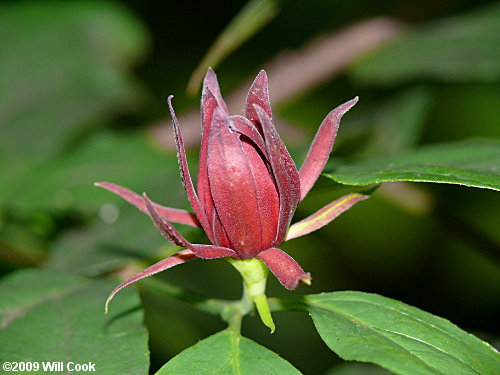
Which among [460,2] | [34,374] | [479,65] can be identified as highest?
[460,2]

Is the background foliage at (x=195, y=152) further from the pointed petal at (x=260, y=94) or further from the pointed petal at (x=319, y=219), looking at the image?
the pointed petal at (x=260, y=94)

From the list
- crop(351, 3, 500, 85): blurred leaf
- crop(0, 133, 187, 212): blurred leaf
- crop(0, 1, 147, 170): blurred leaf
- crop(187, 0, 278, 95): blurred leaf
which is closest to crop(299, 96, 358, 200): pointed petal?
crop(187, 0, 278, 95): blurred leaf

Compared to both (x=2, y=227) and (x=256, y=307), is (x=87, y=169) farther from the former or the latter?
(x=256, y=307)

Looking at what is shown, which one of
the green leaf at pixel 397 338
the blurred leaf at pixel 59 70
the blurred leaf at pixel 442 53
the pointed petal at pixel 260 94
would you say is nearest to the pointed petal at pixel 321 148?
the pointed petal at pixel 260 94

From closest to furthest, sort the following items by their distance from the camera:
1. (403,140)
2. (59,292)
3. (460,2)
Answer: (59,292)
(403,140)
(460,2)

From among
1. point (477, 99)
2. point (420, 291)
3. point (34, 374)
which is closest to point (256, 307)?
point (34, 374)

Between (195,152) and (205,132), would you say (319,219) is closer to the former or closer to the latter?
(205,132)

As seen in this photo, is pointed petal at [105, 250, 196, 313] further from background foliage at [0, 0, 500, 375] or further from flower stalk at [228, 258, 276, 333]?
background foliage at [0, 0, 500, 375]

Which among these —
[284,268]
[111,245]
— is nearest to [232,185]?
[284,268]
